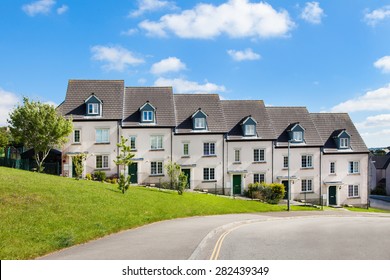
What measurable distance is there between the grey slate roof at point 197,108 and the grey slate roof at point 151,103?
112cm

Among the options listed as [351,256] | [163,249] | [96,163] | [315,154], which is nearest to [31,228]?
[163,249]

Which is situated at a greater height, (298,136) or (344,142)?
(298,136)

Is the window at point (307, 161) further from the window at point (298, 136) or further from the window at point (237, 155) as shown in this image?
the window at point (237, 155)

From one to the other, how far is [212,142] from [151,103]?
29.8 feet

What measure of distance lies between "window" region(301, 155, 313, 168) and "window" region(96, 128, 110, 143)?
24926mm

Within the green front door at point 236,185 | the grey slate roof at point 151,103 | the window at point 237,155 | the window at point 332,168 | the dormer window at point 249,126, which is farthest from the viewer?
the window at point 332,168

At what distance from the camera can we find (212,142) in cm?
4109

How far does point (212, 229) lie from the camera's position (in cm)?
1766

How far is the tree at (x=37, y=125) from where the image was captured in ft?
111

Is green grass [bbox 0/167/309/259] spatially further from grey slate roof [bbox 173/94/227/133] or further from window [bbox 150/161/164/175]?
grey slate roof [bbox 173/94/227/133]

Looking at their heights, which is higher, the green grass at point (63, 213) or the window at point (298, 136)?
the window at point (298, 136)

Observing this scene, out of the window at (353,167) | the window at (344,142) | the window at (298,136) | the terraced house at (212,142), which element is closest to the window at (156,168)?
the terraced house at (212,142)

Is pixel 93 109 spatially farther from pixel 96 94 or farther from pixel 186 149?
pixel 186 149

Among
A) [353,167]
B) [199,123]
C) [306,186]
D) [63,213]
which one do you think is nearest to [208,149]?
[199,123]
